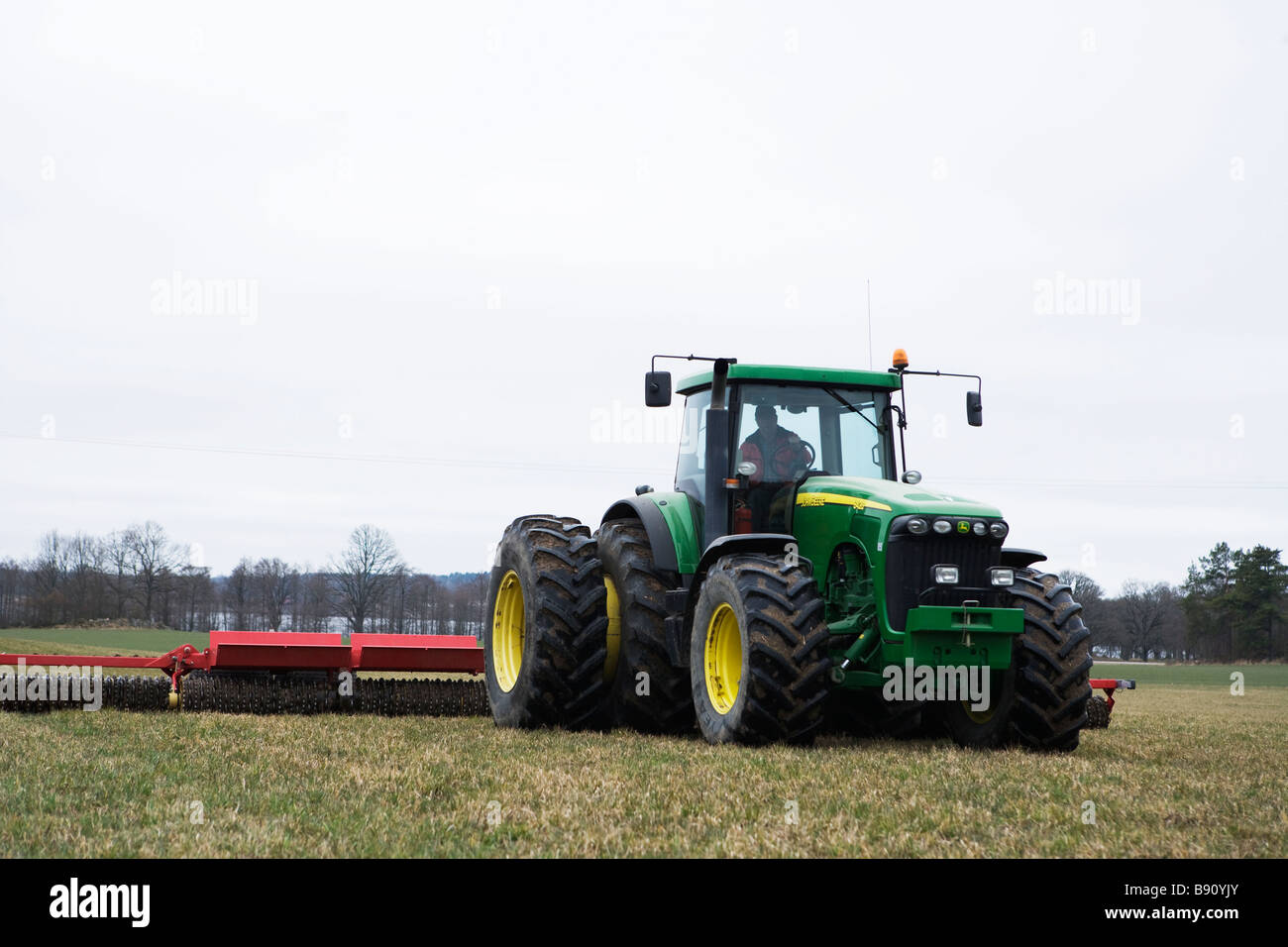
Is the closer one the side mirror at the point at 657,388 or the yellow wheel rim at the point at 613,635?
the side mirror at the point at 657,388

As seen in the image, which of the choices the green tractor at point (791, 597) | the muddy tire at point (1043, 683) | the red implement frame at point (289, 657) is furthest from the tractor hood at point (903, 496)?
the red implement frame at point (289, 657)

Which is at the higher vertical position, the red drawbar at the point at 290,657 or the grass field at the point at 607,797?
the red drawbar at the point at 290,657

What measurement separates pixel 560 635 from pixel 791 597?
2.49 metres

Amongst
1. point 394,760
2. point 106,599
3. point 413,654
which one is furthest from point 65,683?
point 106,599

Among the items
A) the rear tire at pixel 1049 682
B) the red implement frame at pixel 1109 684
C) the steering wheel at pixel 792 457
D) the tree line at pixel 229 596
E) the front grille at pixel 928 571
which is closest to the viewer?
the front grille at pixel 928 571

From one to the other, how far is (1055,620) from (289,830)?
18.7ft

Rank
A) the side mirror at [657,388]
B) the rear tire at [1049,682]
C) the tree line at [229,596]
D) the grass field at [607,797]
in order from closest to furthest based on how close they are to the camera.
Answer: the grass field at [607,797] → the rear tire at [1049,682] → the side mirror at [657,388] → the tree line at [229,596]

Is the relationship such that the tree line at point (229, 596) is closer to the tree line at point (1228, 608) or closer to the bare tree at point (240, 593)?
the bare tree at point (240, 593)

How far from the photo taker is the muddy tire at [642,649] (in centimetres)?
1009

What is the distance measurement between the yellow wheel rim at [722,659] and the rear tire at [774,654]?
0.11 metres

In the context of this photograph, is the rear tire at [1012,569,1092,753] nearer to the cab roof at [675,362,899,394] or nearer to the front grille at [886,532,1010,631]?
the front grille at [886,532,1010,631]
